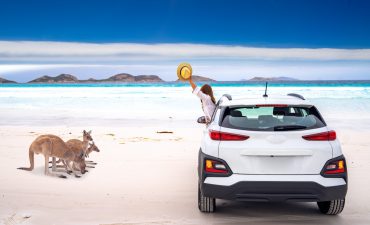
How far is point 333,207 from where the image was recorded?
591 centimetres

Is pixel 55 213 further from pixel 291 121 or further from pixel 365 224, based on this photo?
pixel 365 224

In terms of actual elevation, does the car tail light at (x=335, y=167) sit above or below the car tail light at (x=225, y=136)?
below

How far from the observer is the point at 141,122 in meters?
20.2

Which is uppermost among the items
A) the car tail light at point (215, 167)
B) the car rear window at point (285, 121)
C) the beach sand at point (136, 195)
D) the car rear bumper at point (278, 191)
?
the car rear window at point (285, 121)

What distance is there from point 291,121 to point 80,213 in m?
2.87

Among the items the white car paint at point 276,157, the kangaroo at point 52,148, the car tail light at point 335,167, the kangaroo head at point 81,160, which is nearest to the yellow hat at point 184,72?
the kangaroo head at point 81,160

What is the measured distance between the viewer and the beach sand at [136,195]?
591 cm

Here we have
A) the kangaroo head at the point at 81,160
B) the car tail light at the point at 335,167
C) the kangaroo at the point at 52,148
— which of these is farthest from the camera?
the kangaroo head at the point at 81,160

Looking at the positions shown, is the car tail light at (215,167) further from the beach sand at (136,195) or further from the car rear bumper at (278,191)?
the beach sand at (136,195)

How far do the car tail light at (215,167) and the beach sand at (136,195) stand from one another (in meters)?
0.83

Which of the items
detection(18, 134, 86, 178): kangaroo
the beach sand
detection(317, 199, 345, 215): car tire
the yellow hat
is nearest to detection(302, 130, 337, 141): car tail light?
detection(317, 199, 345, 215): car tire

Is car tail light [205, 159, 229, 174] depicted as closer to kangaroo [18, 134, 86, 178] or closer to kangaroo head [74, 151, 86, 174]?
kangaroo [18, 134, 86, 178]

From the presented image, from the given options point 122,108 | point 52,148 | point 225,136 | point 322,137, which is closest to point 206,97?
point 52,148

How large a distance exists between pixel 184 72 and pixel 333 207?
384 cm
